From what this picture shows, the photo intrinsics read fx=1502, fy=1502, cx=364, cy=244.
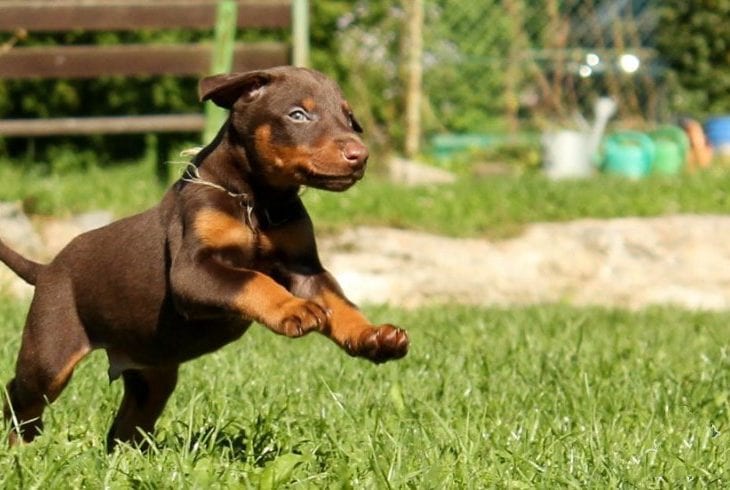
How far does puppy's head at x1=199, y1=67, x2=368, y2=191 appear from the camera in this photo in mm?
3627

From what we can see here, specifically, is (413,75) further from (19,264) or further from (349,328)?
(349,328)

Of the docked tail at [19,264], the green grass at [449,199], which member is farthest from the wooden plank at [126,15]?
the docked tail at [19,264]

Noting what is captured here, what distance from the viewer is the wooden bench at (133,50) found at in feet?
33.0

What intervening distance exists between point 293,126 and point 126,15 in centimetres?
663

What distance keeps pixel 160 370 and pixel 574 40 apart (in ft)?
36.8

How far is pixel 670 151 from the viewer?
12562 mm

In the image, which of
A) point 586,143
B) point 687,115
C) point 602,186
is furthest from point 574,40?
point 602,186

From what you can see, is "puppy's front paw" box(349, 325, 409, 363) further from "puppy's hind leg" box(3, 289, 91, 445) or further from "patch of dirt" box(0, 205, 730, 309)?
"patch of dirt" box(0, 205, 730, 309)

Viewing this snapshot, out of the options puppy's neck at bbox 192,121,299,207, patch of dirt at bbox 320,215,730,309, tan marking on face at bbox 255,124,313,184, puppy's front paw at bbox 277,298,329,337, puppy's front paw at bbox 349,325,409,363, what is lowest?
patch of dirt at bbox 320,215,730,309

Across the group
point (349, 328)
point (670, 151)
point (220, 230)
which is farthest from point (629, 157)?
point (349, 328)

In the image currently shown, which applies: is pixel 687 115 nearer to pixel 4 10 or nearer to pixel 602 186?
pixel 602 186

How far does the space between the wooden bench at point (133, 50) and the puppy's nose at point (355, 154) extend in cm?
653

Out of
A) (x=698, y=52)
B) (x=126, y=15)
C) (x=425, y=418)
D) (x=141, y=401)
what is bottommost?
(x=425, y=418)

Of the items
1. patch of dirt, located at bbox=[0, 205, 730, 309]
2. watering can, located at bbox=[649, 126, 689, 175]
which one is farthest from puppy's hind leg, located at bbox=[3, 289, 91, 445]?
watering can, located at bbox=[649, 126, 689, 175]
